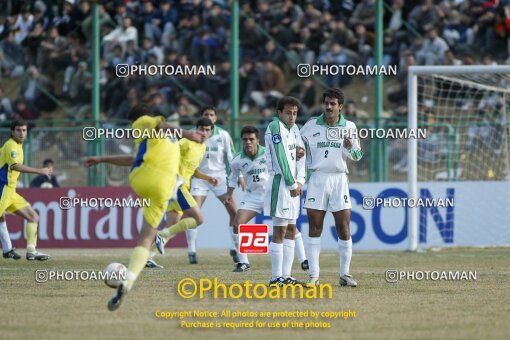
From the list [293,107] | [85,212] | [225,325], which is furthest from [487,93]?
[225,325]

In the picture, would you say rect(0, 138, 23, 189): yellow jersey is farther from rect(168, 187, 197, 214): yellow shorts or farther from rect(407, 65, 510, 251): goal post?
rect(407, 65, 510, 251): goal post

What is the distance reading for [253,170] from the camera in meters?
17.1

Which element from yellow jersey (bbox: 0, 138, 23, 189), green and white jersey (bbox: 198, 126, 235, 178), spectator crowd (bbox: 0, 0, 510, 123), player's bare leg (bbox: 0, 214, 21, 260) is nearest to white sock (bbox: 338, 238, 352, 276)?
green and white jersey (bbox: 198, 126, 235, 178)

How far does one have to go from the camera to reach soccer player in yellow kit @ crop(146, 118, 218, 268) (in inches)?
667

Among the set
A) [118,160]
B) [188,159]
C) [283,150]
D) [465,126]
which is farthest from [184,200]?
[465,126]

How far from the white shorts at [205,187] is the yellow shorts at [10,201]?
9.91 ft

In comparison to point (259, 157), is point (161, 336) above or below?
below

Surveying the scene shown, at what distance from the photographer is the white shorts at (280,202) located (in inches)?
530

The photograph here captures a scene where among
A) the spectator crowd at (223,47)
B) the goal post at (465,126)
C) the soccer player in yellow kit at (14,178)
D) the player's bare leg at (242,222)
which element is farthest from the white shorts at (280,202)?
the spectator crowd at (223,47)

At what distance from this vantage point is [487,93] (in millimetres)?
24531

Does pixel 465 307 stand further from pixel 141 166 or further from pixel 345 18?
pixel 345 18

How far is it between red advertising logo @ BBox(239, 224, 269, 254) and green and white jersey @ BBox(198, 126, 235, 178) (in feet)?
4.19

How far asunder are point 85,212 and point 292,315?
13482mm

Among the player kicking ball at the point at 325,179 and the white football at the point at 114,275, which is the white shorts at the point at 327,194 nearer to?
the player kicking ball at the point at 325,179
